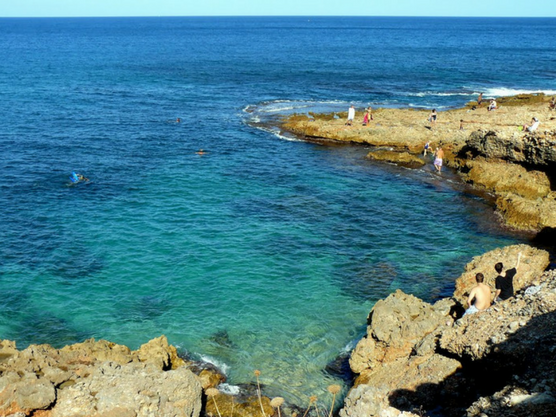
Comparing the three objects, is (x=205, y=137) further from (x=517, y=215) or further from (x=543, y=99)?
(x=543, y=99)

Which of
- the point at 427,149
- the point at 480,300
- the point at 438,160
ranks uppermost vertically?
the point at 427,149

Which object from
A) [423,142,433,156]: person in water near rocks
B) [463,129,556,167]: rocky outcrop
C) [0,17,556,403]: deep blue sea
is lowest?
[0,17,556,403]: deep blue sea

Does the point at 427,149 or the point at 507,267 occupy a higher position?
the point at 427,149

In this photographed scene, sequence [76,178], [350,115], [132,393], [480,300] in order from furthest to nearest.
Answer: [350,115] → [76,178] → [480,300] → [132,393]

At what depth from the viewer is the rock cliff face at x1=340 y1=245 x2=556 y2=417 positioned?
12688 millimetres

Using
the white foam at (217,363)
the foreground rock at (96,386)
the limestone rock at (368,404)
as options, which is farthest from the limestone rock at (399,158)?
the limestone rock at (368,404)

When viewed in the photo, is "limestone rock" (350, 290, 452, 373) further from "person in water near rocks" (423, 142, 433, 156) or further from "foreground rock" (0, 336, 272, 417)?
"person in water near rocks" (423, 142, 433, 156)

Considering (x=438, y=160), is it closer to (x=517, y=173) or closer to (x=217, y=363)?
(x=517, y=173)

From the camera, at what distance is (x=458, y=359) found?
16.5 m

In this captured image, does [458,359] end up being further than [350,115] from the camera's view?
No

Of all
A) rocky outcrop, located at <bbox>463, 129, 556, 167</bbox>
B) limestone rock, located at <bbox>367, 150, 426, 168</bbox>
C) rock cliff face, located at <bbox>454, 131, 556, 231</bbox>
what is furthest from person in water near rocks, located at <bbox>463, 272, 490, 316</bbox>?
limestone rock, located at <bbox>367, 150, 426, 168</bbox>

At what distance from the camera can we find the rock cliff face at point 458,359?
12.7 m

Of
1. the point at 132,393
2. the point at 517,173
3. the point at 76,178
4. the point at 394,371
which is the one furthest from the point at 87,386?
the point at 517,173

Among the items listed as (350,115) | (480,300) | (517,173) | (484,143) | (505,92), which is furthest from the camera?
(505,92)
